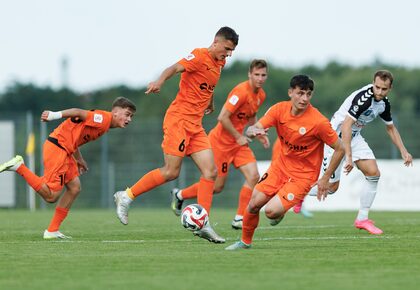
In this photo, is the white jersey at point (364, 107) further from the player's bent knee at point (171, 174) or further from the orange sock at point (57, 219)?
the orange sock at point (57, 219)

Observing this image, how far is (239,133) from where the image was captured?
14.9 m

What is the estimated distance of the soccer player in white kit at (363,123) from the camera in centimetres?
1291

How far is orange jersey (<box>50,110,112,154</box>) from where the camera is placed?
12.6 m

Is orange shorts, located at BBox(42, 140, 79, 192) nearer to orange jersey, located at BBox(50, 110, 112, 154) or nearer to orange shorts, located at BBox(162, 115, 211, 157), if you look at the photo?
orange jersey, located at BBox(50, 110, 112, 154)

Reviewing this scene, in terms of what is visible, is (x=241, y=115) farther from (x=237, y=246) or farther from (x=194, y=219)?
(x=237, y=246)

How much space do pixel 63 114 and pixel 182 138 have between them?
1.53 meters

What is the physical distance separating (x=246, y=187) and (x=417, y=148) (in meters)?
14.3

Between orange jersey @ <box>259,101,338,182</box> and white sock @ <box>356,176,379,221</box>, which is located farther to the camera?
white sock @ <box>356,176,379,221</box>

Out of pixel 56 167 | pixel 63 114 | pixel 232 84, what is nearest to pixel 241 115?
pixel 56 167

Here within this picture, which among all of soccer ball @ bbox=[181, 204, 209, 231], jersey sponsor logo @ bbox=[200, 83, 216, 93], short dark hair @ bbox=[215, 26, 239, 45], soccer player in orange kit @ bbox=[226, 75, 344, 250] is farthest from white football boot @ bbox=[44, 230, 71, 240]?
short dark hair @ bbox=[215, 26, 239, 45]

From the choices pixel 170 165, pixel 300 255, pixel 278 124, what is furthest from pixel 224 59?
pixel 300 255

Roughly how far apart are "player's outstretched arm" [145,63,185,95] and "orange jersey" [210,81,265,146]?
2.18m

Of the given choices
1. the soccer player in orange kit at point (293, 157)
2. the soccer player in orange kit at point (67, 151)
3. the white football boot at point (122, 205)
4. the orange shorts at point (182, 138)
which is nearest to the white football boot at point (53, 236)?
the soccer player in orange kit at point (67, 151)

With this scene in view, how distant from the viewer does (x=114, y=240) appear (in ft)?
39.5
